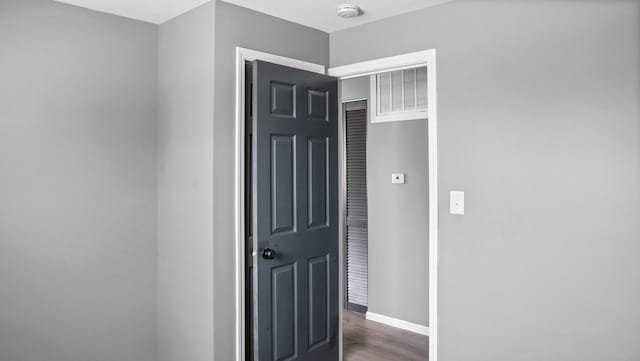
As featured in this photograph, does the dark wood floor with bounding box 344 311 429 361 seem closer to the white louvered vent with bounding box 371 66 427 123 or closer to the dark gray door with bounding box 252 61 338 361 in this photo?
the dark gray door with bounding box 252 61 338 361

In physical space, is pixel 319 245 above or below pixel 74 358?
above

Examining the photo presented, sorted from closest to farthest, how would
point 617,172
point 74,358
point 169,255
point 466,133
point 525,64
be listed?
point 617,172
point 525,64
point 466,133
point 74,358
point 169,255

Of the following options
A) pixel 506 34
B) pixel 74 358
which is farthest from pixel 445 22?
pixel 74 358

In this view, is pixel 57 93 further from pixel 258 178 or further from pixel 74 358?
pixel 74 358

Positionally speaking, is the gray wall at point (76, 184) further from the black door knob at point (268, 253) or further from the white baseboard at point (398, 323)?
the white baseboard at point (398, 323)

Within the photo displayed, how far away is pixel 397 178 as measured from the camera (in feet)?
12.7

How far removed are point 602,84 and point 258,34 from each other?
1881mm

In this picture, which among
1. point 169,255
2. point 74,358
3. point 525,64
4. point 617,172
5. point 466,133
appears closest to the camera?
point 617,172

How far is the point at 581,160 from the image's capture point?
204 centimetres

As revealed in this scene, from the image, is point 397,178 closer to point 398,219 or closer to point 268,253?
point 398,219

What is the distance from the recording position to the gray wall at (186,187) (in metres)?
2.52

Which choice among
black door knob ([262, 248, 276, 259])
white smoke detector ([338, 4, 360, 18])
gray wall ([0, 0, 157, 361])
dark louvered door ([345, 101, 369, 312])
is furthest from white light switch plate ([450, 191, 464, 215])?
gray wall ([0, 0, 157, 361])

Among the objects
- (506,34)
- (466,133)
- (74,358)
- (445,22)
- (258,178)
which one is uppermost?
(445,22)

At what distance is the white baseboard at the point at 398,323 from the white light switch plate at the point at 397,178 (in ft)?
4.13
